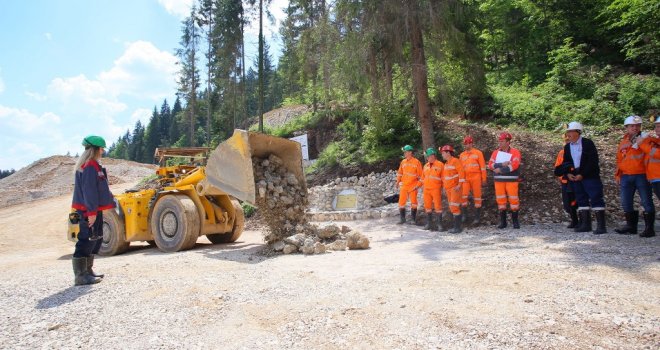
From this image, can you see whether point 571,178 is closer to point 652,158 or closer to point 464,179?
point 652,158

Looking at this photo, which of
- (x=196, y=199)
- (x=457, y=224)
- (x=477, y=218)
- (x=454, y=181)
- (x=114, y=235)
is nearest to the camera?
(x=196, y=199)

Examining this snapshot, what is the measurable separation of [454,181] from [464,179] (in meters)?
0.19

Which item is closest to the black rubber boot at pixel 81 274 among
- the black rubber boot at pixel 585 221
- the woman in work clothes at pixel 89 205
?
the woman in work clothes at pixel 89 205

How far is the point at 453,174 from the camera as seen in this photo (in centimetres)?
805

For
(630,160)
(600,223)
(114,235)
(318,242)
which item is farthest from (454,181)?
(114,235)

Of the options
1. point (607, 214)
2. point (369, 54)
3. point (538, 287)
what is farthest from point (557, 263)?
point (369, 54)

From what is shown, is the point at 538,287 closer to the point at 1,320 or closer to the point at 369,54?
the point at 1,320

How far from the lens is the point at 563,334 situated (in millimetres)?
2611

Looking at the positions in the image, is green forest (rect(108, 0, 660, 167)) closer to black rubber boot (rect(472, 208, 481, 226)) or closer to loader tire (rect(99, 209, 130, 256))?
black rubber boot (rect(472, 208, 481, 226))

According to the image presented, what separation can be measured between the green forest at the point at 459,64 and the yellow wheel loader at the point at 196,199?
4.95 m

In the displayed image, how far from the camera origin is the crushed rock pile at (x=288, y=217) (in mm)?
6242

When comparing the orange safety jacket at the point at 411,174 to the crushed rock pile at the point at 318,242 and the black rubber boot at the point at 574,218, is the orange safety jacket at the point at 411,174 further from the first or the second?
the black rubber boot at the point at 574,218

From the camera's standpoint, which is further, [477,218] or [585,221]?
[477,218]

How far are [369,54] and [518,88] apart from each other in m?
8.85
